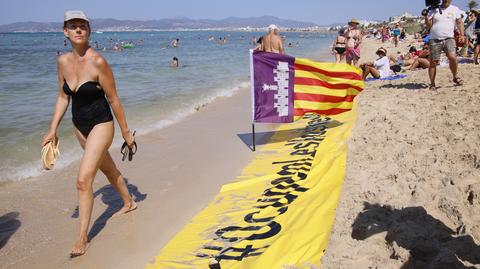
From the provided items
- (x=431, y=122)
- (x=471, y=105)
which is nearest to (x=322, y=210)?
(x=431, y=122)

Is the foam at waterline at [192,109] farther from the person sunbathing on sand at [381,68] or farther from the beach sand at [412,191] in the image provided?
the person sunbathing on sand at [381,68]

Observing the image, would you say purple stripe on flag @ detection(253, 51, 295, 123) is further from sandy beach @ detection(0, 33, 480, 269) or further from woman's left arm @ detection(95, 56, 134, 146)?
woman's left arm @ detection(95, 56, 134, 146)

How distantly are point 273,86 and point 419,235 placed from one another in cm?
337

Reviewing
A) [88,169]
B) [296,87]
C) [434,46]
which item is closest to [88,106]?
[88,169]

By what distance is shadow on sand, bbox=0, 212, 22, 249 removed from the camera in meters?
3.50

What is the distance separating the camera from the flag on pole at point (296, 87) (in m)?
5.52

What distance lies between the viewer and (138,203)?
162 inches

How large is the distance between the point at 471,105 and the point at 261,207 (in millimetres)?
3747

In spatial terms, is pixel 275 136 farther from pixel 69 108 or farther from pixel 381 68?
pixel 69 108

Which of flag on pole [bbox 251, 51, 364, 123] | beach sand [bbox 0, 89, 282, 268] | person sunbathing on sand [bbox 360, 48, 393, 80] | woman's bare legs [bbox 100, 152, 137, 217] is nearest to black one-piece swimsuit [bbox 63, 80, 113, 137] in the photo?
woman's bare legs [bbox 100, 152, 137, 217]

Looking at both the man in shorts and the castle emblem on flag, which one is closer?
the castle emblem on flag

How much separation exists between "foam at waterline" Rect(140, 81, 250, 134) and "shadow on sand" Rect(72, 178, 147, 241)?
2957 mm

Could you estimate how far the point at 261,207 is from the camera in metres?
3.59

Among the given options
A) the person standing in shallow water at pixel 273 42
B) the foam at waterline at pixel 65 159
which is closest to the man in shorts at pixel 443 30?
the person standing in shallow water at pixel 273 42
